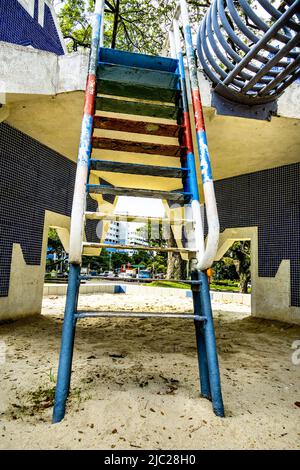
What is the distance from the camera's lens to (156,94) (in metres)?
2.70

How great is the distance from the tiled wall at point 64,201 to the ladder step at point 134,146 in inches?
114

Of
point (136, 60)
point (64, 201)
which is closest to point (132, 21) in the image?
point (64, 201)

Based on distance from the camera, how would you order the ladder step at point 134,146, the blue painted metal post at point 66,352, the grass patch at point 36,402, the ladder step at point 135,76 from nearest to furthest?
the blue painted metal post at point 66,352, the grass patch at point 36,402, the ladder step at point 134,146, the ladder step at point 135,76

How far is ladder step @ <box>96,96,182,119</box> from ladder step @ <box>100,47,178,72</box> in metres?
0.66

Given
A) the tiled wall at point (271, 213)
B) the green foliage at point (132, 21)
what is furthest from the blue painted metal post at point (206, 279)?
the green foliage at point (132, 21)

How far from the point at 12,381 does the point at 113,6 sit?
12889 millimetres

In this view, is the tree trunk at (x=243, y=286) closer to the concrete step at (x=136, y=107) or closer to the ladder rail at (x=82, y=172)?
the concrete step at (x=136, y=107)

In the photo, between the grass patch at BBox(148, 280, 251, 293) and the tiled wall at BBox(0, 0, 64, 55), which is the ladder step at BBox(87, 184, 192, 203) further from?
the grass patch at BBox(148, 280, 251, 293)

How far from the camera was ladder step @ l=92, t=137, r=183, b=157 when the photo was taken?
2.34 meters

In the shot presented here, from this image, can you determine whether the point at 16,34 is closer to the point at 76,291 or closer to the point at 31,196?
the point at 31,196

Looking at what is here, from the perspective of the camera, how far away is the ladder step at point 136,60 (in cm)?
278

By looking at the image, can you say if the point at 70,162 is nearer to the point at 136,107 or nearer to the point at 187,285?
the point at 136,107

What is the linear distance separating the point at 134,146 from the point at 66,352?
1.66 m
